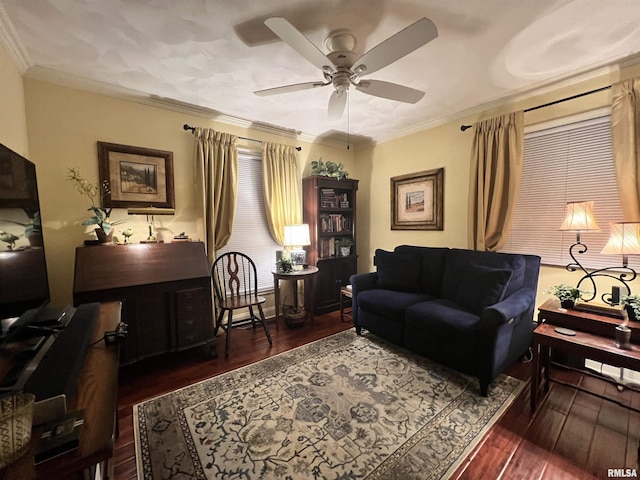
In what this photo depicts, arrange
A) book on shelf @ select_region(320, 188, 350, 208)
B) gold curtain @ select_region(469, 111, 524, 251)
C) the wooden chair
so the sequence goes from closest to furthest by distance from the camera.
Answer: gold curtain @ select_region(469, 111, 524, 251)
the wooden chair
book on shelf @ select_region(320, 188, 350, 208)

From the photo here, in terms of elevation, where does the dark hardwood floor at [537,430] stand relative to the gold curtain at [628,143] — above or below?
below

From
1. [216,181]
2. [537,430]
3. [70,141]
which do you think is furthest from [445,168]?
[70,141]

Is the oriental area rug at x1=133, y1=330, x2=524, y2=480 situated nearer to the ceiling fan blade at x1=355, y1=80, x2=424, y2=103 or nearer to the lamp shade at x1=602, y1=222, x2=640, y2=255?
the lamp shade at x1=602, y1=222, x2=640, y2=255

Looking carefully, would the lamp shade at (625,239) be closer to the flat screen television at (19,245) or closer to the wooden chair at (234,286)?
the wooden chair at (234,286)

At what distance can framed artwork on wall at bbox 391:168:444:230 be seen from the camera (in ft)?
10.9

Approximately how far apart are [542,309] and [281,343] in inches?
93.7

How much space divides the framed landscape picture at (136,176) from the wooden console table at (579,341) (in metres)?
3.46

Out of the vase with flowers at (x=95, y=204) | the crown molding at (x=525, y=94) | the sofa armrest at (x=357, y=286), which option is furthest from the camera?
the sofa armrest at (x=357, y=286)

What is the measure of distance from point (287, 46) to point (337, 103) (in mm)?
523

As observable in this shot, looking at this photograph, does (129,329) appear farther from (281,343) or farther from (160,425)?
(281,343)

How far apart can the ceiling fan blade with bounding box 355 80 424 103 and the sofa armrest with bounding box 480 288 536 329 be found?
1.68 meters

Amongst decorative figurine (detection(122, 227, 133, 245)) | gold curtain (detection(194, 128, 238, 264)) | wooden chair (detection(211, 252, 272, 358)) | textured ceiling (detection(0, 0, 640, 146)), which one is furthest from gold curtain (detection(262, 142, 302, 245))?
decorative figurine (detection(122, 227, 133, 245))

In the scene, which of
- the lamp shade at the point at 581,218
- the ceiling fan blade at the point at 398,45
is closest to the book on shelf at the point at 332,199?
the ceiling fan blade at the point at 398,45

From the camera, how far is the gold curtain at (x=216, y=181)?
2895 millimetres
